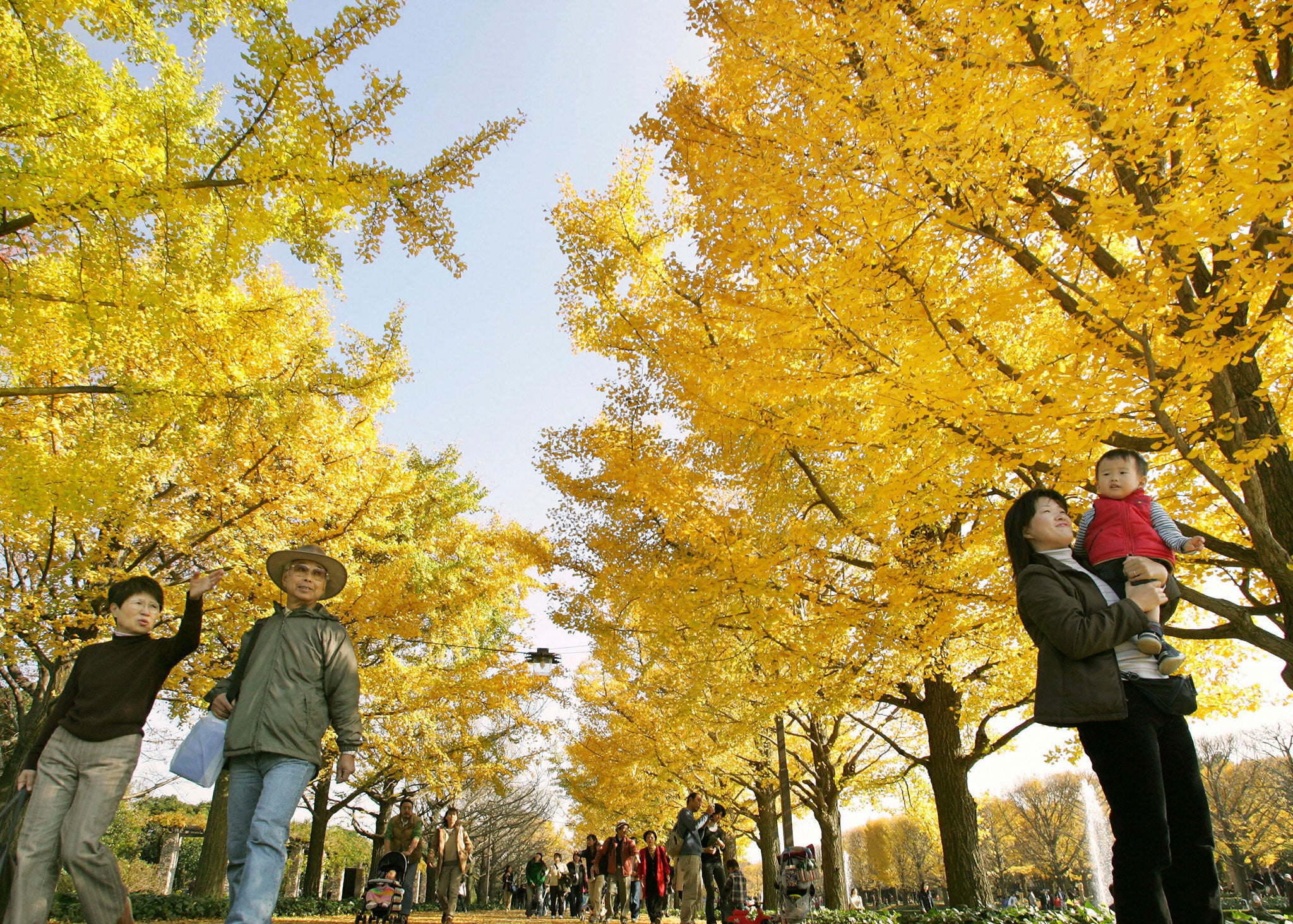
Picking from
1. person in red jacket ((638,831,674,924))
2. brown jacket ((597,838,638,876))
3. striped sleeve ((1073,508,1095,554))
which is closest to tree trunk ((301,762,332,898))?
brown jacket ((597,838,638,876))

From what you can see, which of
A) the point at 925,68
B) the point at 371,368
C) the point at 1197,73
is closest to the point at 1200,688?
the point at 1197,73

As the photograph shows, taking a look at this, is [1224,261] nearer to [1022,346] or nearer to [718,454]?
[1022,346]

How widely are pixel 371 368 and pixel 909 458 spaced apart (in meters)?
6.13

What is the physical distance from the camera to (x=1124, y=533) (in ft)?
7.22

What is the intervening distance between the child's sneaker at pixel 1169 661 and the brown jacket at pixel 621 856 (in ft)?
32.4

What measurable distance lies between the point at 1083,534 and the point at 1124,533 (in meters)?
0.16

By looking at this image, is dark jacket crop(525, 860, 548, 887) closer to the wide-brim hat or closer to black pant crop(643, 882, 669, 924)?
black pant crop(643, 882, 669, 924)

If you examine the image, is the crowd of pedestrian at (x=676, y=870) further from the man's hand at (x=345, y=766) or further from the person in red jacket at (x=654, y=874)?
the man's hand at (x=345, y=766)

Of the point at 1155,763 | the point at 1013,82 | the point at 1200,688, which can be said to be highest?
the point at 1013,82

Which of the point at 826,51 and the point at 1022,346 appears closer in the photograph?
the point at 826,51

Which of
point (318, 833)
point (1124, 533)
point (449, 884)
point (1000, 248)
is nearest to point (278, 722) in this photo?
point (1124, 533)

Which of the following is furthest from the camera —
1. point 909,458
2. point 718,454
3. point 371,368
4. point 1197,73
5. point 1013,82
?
point 371,368

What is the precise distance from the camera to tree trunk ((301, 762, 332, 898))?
12.5 meters

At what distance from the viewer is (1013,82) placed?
3.41 metres
